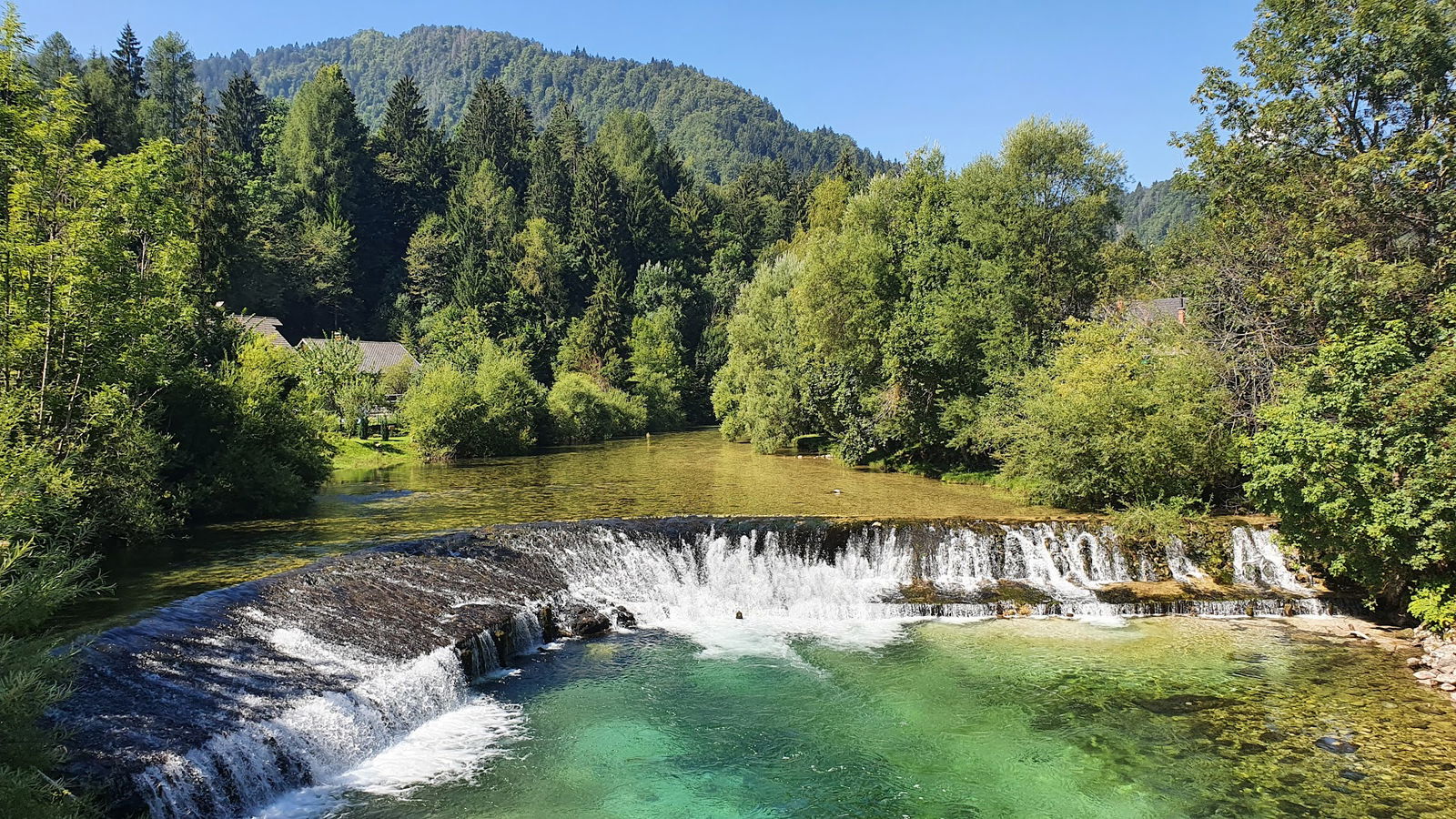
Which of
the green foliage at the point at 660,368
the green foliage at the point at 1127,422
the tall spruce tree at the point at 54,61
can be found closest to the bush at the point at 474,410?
the green foliage at the point at 660,368

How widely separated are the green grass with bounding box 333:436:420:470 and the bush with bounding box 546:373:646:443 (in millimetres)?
10003

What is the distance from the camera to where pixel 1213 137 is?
23375 mm

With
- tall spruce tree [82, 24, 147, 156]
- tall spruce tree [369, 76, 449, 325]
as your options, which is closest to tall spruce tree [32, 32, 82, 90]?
tall spruce tree [82, 24, 147, 156]

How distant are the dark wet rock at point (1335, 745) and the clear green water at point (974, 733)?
0.12m

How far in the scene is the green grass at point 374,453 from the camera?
1580 inches

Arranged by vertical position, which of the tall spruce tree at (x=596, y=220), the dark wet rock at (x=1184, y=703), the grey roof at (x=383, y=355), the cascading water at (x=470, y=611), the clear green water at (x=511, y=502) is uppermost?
the tall spruce tree at (x=596, y=220)

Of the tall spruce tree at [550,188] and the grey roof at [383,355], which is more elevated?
the tall spruce tree at [550,188]

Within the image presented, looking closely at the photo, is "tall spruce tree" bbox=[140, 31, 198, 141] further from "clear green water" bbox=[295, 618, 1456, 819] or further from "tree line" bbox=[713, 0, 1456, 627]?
"clear green water" bbox=[295, 618, 1456, 819]

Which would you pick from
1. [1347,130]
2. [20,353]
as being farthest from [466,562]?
[1347,130]

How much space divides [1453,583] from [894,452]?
2386 cm

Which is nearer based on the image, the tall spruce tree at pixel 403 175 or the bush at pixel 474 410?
the bush at pixel 474 410

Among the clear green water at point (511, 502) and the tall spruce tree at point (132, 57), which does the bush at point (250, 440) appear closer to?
the clear green water at point (511, 502)

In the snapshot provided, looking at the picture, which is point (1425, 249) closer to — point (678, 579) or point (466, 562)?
point (678, 579)

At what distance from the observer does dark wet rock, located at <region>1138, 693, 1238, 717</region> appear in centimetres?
1281
